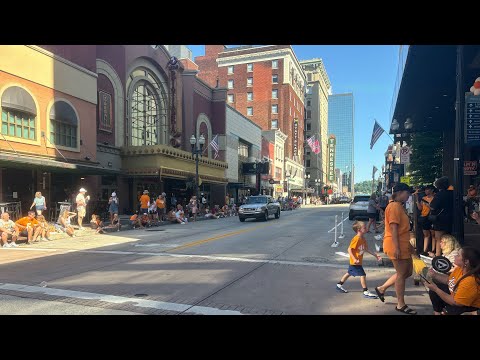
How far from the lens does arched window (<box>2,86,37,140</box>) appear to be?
16.5 metres

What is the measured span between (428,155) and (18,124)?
847 inches

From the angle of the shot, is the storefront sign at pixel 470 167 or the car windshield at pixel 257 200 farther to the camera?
the car windshield at pixel 257 200

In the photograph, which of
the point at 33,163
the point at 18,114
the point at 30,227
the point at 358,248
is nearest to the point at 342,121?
the point at 18,114

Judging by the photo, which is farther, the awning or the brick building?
the brick building

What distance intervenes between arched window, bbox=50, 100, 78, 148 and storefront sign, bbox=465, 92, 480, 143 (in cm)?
1856

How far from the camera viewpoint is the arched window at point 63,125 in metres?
19.4

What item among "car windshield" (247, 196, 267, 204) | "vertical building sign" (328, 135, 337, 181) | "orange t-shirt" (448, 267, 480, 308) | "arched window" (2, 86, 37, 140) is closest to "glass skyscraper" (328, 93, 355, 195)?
"vertical building sign" (328, 135, 337, 181)

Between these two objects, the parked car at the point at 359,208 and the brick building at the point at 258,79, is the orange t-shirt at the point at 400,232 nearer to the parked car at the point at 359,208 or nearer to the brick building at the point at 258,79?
the parked car at the point at 359,208

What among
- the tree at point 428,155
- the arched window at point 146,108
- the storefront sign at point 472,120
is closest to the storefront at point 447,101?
the storefront sign at point 472,120

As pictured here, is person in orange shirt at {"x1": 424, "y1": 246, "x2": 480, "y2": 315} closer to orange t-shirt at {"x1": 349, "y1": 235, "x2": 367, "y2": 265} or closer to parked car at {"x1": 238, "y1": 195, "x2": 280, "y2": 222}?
orange t-shirt at {"x1": 349, "y1": 235, "x2": 367, "y2": 265}

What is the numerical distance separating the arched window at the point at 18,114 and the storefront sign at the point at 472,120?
57.8 ft
